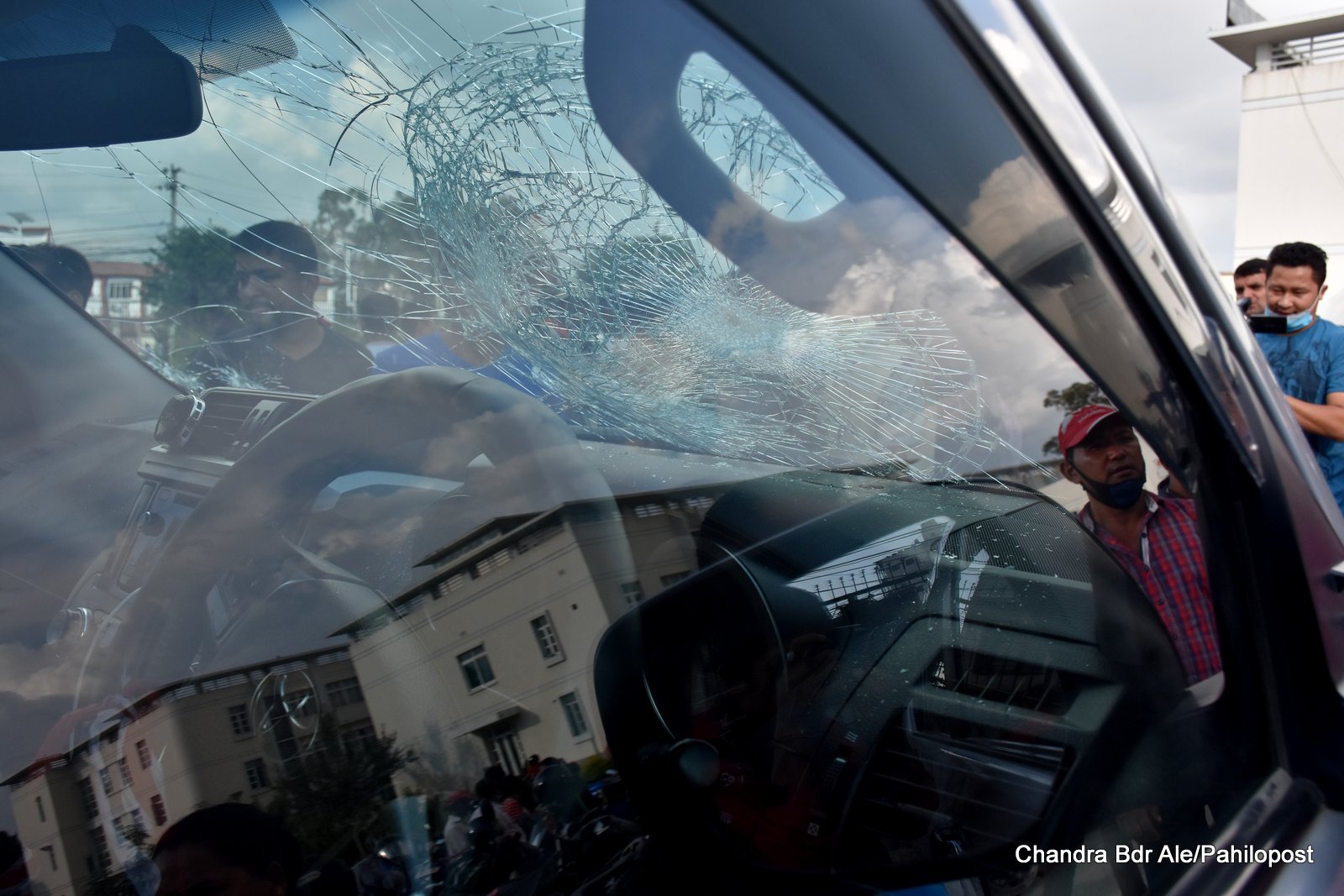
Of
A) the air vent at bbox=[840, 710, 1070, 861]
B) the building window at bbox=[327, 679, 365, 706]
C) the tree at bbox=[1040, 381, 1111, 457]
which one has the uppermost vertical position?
the tree at bbox=[1040, 381, 1111, 457]

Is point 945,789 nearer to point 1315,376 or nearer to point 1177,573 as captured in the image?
→ point 1177,573

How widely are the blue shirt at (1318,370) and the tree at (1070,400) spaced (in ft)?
9.80

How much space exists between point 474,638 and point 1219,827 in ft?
3.77

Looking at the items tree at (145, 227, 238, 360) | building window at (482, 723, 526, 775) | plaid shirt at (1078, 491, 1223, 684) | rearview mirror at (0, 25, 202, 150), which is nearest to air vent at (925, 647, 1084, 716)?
plaid shirt at (1078, 491, 1223, 684)

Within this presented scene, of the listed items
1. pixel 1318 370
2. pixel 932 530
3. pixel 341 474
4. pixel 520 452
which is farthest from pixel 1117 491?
pixel 1318 370

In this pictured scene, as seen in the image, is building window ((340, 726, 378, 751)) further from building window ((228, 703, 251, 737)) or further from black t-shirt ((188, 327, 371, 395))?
black t-shirt ((188, 327, 371, 395))

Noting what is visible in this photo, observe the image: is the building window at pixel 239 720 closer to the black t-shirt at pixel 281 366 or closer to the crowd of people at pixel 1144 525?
the black t-shirt at pixel 281 366

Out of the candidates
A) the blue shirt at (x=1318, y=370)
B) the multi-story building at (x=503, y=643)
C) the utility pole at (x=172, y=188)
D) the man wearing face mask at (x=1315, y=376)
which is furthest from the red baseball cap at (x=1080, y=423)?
the blue shirt at (x=1318, y=370)

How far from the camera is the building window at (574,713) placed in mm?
871

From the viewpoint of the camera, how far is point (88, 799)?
2.22 ft

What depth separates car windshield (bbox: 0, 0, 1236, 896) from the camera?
2.44ft

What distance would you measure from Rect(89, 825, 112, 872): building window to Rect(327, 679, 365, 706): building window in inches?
6.9

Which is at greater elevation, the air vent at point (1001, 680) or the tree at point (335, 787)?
the tree at point (335, 787)

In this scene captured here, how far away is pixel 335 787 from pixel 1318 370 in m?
4.19
